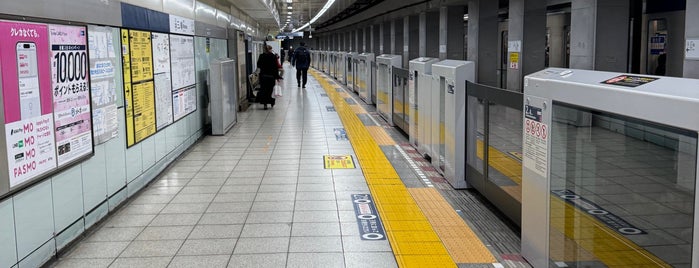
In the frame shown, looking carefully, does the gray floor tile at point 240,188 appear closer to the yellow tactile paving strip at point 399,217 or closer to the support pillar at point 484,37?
the yellow tactile paving strip at point 399,217

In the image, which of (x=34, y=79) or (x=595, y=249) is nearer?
(x=595, y=249)

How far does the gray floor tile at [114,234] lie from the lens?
14.5 ft

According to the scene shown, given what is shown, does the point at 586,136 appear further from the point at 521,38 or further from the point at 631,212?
the point at 521,38

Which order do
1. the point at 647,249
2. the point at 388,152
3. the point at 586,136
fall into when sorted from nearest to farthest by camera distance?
the point at 647,249
the point at 586,136
the point at 388,152

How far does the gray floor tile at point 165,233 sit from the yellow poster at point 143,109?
4.60ft

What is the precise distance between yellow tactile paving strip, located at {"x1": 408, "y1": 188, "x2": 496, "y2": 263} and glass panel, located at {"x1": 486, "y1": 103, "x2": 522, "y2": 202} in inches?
18.3

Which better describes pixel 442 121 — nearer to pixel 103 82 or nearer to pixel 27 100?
pixel 103 82

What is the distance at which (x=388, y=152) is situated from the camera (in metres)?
8.12

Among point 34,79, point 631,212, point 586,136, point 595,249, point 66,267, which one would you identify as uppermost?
point 34,79

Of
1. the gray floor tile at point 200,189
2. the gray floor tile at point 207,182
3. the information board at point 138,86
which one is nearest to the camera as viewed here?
the information board at point 138,86

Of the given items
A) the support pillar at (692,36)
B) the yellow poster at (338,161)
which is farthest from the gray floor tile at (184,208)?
the support pillar at (692,36)

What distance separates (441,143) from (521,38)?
7302 mm

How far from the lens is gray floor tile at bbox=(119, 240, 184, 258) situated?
13.4ft

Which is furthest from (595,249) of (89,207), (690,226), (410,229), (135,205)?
(135,205)
